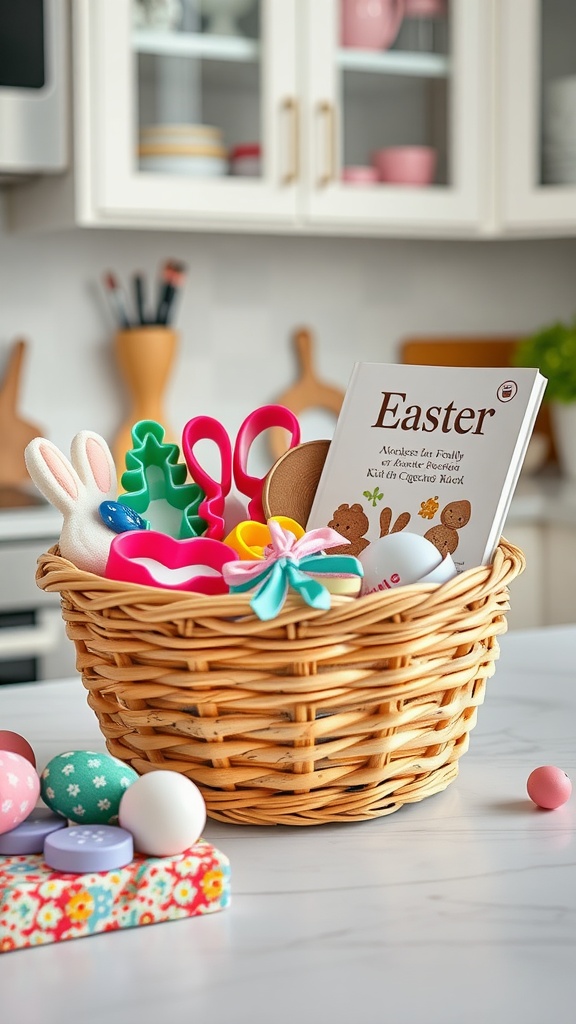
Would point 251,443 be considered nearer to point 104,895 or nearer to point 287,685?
point 287,685

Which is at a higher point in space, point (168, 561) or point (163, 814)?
point (168, 561)

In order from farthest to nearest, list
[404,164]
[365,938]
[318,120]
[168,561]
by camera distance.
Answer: [404,164], [318,120], [168,561], [365,938]

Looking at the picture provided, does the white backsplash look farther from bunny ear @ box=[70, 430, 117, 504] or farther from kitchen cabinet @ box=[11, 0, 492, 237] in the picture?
bunny ear @ box=[70, 430, 117, 504]

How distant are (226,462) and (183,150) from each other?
1.48 metres

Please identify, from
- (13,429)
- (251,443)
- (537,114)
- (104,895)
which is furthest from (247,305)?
(104,895)

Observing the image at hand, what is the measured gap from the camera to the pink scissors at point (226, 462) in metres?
0.85

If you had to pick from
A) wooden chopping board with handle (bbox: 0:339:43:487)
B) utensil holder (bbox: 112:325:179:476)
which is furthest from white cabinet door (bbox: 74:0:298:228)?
wooden chopping board with handle (bbox: 0:339:43:487)

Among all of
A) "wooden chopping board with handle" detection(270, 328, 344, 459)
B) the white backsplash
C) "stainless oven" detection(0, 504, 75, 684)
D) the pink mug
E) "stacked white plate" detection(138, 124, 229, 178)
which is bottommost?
"stainless oven" detection(0, 504, 75, 684)

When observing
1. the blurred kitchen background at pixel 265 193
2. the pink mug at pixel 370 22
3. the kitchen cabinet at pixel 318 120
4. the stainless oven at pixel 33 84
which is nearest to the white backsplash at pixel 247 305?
the blurred kitchen background at pixel 265 193

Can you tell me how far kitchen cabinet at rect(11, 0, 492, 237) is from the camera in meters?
2.12

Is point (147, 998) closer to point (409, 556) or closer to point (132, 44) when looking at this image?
point (409, 556)

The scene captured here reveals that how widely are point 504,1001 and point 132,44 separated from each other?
1.95 metres

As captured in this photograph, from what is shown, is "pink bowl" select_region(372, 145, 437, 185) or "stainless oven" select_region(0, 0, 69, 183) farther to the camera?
"pink bowl" select_region(372, 145, 437, 185)

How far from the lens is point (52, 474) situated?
755mm
